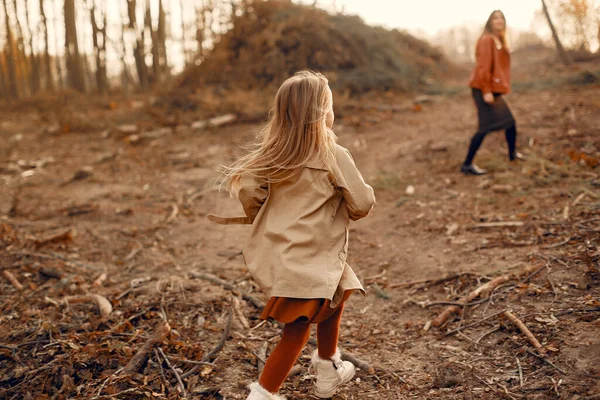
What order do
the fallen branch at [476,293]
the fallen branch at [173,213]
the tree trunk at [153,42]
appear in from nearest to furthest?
the fallen branch at [476,293] < the fallen branch at [173,213] < the tree trunk at [153,42]

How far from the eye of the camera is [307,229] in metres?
2.39

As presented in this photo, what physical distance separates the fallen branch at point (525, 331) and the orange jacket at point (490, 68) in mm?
3731

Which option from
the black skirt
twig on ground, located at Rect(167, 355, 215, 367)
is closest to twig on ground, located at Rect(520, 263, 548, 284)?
twig on ground, located at Rect(167, 355, 215, 367)

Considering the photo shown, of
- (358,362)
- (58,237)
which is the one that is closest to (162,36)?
(58,237)

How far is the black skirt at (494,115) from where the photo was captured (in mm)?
6133

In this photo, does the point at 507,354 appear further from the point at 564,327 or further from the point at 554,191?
the point at 554,191

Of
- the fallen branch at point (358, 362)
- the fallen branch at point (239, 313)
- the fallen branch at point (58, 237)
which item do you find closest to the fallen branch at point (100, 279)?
A: the fallen branch at point (58, 237)

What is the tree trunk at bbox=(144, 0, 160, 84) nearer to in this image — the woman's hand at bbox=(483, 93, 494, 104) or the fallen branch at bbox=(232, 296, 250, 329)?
the woman's hand at bbox=(483, 93, 494, 104)

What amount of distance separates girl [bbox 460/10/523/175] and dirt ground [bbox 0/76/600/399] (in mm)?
647

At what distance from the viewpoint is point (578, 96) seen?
906cm

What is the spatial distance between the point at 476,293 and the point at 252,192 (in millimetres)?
1945

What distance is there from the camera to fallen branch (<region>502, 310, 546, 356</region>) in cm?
278

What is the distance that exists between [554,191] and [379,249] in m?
2.02

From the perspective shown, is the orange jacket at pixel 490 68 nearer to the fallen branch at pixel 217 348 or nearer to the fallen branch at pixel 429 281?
the fallen branch at pixel 429 281
